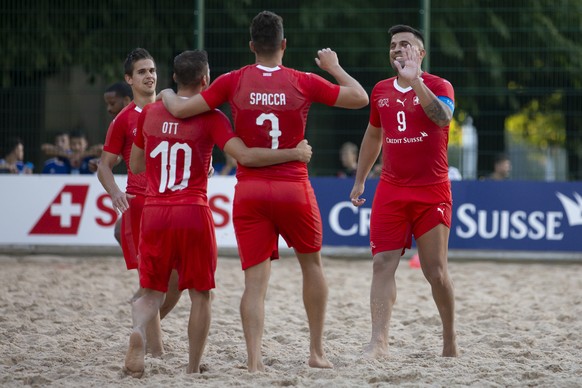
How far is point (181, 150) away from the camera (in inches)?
243

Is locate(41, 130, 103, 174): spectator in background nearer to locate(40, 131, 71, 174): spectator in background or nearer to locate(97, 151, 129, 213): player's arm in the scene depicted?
locate(40, 131, 71, 174): spectator in background

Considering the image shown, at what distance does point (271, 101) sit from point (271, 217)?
2.19 ft

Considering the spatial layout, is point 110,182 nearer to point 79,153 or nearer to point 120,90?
point 120,90

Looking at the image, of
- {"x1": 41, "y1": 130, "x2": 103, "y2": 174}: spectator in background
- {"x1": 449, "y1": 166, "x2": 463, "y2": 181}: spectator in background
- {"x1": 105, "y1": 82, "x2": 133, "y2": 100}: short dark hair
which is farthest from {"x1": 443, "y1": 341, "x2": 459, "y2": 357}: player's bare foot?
{"x1": 41, "y1": 130, "x2": 103, "y2": 174}: spectator in background

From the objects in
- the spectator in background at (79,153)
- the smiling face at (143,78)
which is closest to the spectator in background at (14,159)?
the spectator in background at (79,153)

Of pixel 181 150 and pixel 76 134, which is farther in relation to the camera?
pixel 76 134

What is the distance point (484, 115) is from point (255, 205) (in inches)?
325

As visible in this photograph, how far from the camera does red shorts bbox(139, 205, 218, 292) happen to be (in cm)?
617

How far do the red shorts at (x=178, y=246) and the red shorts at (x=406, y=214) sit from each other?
126 cm

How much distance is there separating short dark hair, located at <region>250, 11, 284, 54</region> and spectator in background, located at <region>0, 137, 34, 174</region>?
8587 mm

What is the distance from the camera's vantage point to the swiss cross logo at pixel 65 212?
13.8m

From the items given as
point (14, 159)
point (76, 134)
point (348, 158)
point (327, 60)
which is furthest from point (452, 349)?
point (14, 159)

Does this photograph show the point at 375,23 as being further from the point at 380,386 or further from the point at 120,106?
the point at 380,386

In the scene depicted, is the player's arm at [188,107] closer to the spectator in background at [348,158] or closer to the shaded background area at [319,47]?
the shaded background area at [319,47]
